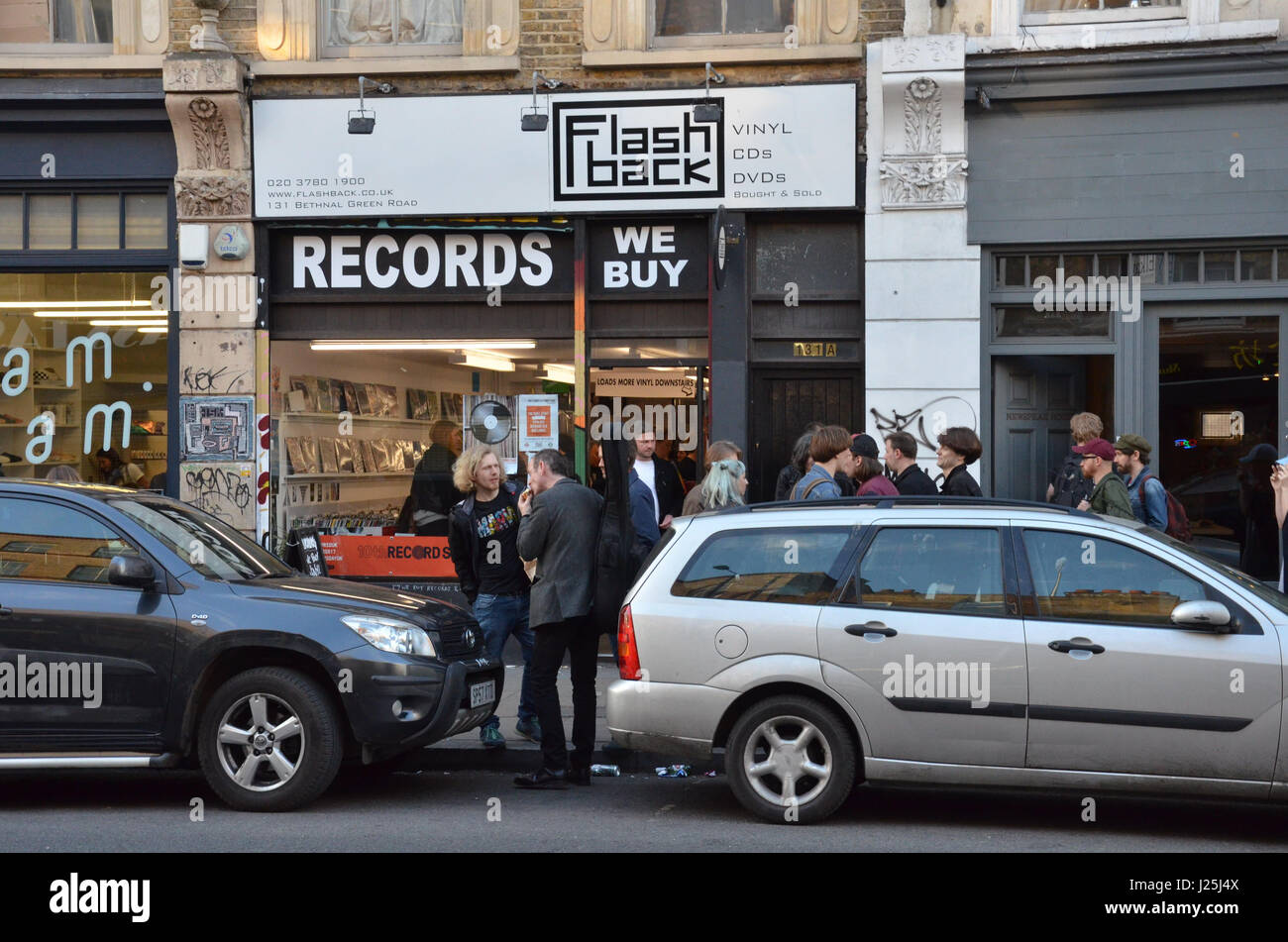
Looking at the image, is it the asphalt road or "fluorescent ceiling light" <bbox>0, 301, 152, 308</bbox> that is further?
"fluorescent ceiling light" <bbox>0, 301, 152, 308</bbox>

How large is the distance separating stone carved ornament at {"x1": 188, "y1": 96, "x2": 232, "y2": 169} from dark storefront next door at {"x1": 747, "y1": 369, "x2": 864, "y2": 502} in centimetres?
527

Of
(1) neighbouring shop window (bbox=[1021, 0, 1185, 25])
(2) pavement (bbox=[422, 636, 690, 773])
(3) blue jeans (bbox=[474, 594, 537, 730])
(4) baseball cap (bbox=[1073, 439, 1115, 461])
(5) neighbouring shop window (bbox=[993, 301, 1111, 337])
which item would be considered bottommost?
(2) pavement (bbox=[422, 636, 690, 773])

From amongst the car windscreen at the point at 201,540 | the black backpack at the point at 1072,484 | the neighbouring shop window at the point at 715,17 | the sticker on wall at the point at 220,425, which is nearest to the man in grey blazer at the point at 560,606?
the car windscreen at the point at 201,540

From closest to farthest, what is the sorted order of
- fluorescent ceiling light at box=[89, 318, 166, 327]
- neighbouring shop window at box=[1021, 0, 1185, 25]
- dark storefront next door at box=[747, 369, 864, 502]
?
neighbouring shop window at box=[1021, 0, 1185, 25] → dark storefront next door at box=[747, 369, 864, 502] → fluorescent ceiling light at box=[89, 318, 166, 327]

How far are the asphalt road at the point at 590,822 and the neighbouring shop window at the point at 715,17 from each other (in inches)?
283

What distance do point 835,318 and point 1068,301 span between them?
203 centimetres

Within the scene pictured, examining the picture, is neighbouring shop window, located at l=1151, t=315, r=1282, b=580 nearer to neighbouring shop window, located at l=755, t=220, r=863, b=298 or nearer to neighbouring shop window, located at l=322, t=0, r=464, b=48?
neighbouring shop window, located at l=755, t=220, r=863, b=298

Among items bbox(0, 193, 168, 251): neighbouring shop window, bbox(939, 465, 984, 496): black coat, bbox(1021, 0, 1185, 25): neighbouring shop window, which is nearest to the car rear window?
bbox(939, 465, 984, 496): black coat

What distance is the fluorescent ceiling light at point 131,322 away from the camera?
502 inches

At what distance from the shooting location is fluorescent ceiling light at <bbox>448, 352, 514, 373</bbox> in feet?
41.1

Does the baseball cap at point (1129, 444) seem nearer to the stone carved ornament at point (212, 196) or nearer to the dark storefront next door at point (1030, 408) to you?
the dark storefront next door at point (1030, 408)

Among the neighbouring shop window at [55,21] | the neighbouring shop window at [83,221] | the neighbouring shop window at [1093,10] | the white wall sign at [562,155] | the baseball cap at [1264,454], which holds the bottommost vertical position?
the baseball cap at [1264,454]

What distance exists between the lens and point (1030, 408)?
12.1 meters

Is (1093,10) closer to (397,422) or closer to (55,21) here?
(397,422)
